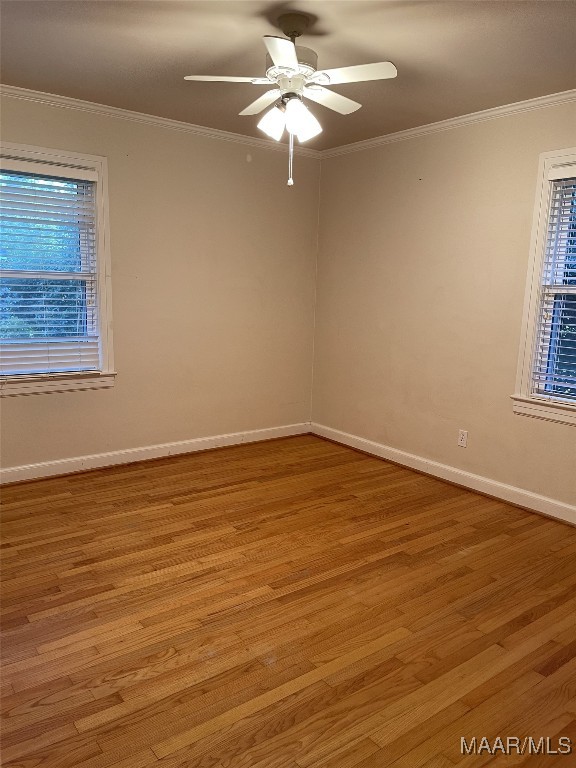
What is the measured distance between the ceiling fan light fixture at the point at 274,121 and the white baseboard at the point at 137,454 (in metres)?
2.56

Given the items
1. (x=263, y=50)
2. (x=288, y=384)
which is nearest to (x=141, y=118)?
(x=263, y=50)

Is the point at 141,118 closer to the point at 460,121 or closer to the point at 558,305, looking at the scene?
the point at 460,121

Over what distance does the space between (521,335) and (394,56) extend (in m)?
1.84

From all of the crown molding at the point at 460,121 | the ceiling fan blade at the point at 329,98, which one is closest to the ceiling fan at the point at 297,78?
the ceiling fan blade at the point at 329,98

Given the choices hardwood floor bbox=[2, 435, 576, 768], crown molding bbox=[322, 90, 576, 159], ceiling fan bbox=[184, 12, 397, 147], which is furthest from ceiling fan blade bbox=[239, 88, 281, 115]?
hardwood floor bbox=[2, 435, 576, 768]

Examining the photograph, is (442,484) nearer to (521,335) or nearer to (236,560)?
(521,335)

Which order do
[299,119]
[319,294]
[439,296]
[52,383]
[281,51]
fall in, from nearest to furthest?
[281,51], [299,119], [52,383], [439,296], [319,294]

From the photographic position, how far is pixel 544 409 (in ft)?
11.6

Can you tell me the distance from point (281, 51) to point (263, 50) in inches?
26.4

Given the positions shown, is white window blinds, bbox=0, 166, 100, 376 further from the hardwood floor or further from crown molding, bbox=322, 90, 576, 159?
crown molding, bbox=322, 90, 576, 159

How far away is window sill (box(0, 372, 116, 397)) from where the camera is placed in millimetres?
3709

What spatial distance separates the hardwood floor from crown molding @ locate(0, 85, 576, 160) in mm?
2540

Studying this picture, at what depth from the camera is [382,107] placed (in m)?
3.65

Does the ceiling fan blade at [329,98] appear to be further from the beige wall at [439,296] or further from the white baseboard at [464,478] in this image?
the white baseboard at [464,478]
